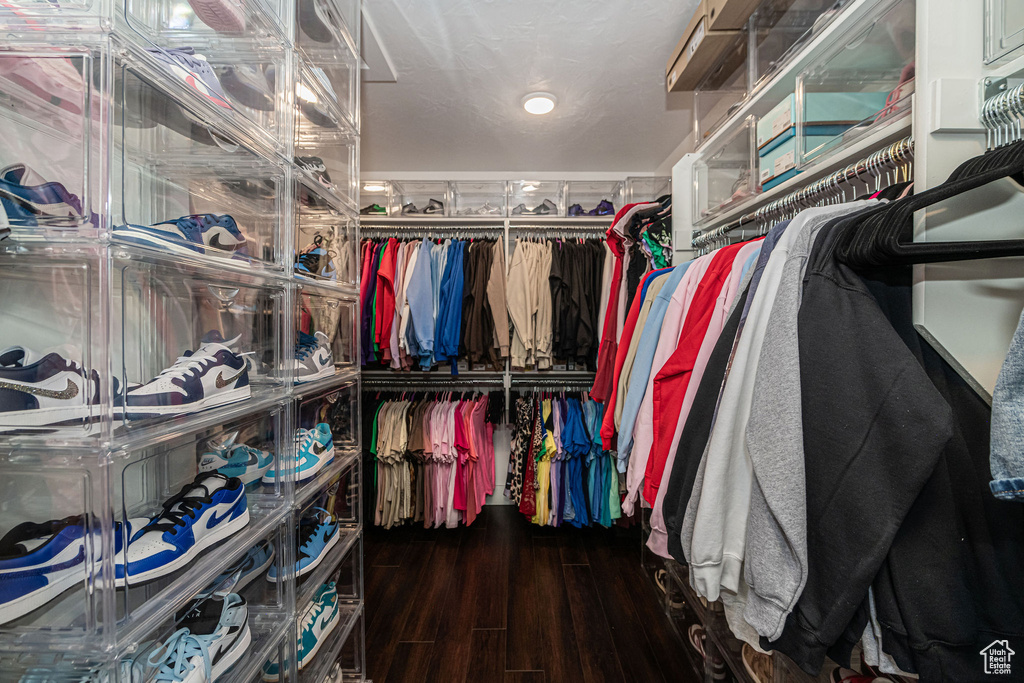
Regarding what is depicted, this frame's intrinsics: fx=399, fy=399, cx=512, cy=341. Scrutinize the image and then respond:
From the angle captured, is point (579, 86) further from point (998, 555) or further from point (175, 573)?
point (175, 573)

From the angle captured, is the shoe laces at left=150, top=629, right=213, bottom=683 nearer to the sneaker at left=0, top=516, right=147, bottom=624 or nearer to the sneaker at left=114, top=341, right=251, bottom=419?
the sneaker at left=0, top=516, right=147, bottom=624

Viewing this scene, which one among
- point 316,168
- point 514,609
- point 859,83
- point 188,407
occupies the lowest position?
point 514,609

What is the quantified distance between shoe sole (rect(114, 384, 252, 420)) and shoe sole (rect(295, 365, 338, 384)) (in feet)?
0.60

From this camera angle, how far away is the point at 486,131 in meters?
2.36

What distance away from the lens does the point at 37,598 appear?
1.75 ft

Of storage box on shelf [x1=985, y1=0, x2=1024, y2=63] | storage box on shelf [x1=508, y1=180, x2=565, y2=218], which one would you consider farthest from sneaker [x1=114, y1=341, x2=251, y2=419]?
storage box on shelf [x1=508, y1=180, x2=565, y2=218]

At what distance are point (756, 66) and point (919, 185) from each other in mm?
839

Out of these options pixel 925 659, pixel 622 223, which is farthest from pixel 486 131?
pixel 925 659

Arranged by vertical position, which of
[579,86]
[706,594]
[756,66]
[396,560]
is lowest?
[396,560]

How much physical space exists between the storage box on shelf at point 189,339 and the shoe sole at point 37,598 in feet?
0.66

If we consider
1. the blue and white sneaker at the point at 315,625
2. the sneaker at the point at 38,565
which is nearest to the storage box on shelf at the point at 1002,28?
the sneaker at the point at 38,565

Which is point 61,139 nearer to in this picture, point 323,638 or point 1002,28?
point 323,638

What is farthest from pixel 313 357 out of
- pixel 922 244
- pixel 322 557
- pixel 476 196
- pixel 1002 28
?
pixel 476 196

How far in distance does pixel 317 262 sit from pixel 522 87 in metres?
1.42
